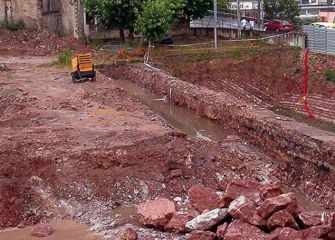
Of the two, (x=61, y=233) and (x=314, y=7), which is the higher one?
(x=314, y=7)

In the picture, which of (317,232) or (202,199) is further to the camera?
(202,199)

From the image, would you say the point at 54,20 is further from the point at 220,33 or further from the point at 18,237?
the point at 18,237

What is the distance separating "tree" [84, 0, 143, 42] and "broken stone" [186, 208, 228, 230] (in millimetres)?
26393

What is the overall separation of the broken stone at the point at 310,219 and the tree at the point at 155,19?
25104 mm

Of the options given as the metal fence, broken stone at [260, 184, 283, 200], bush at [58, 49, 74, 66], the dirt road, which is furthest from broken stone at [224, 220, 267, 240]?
bush at [58, 49, 74, 66]

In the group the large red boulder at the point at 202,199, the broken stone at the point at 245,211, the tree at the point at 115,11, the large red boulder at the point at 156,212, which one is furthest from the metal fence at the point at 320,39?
the broken stone at the point at 245,211

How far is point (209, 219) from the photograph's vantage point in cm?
1293

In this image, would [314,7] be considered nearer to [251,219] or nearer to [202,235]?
[251,219]

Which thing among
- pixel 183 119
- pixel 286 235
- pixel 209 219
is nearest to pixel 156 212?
pixel 209 219

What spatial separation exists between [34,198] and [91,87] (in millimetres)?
14006

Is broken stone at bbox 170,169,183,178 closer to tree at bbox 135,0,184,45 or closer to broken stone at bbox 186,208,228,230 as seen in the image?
broken stone at bbox 186,208,228,230

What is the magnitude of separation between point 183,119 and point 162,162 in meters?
8.15

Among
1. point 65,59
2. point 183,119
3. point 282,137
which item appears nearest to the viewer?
point 282,137

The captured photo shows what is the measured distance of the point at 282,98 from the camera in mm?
31344
